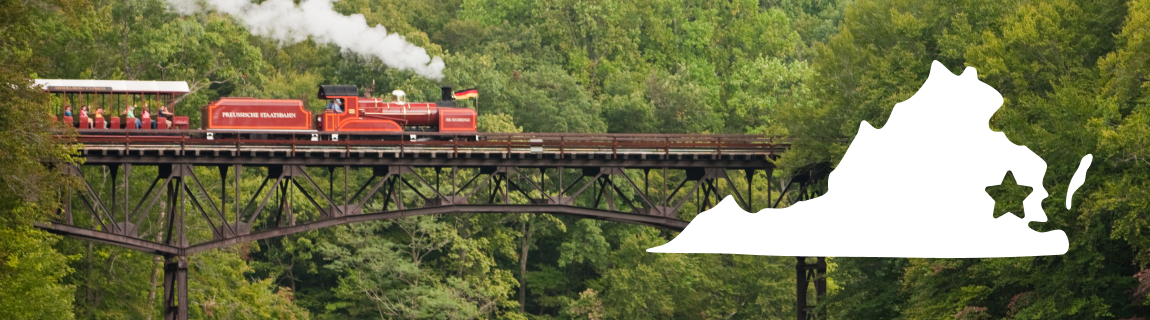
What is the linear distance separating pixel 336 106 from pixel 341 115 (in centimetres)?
31

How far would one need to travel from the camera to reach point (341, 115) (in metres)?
41.8

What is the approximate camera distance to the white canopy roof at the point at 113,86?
3906cm

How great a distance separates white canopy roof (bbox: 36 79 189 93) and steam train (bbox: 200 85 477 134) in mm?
1267

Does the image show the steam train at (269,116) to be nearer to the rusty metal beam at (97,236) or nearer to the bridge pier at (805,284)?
the rusty metal beam at (97,236)

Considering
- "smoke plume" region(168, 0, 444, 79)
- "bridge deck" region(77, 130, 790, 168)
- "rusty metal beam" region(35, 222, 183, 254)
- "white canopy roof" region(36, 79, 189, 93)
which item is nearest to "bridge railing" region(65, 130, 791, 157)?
"bridge deck" region(77, 130, 790, 168)

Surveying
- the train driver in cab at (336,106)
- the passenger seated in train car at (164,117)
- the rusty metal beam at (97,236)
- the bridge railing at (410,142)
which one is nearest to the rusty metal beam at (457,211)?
the rusty metal beam at (97,236)

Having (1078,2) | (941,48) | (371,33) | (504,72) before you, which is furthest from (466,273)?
(1078,2)

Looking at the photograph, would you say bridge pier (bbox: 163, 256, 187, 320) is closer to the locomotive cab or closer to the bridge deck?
the bridge deck

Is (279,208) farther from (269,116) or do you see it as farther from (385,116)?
(385,116)

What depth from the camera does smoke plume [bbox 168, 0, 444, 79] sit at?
5619 cm

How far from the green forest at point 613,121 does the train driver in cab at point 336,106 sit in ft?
24.8

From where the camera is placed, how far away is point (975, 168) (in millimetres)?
10773

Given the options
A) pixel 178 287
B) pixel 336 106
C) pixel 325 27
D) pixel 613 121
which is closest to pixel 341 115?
pixel 336 106

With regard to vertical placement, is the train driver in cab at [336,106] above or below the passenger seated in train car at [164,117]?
above
